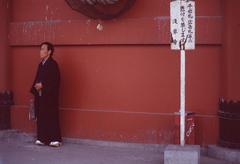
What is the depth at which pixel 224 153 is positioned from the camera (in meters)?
8.75

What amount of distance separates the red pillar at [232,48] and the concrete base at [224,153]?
92cm

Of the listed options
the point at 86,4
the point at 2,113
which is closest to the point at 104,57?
the point at 86,4

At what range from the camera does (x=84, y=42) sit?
1007cm

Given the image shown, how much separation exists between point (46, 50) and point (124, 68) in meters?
1.57

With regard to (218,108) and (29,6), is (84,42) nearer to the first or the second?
(29,6)

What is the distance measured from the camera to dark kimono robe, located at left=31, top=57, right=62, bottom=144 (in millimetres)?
9742

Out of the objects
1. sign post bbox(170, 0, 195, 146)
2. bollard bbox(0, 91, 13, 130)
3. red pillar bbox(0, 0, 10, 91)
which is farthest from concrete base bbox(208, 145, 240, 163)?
red pillar bbox(0, 0, 10, 91)

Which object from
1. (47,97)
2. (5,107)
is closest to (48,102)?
(47,97)

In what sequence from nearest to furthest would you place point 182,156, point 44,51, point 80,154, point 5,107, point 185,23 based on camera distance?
point 182,156 < point 185,23 < point 80,154 < point 44,51 < point 5,107

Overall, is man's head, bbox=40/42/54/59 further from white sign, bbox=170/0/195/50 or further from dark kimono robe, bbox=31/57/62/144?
white sign, bbox=170/0/195/50

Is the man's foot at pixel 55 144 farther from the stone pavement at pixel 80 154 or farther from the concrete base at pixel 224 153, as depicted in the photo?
the concrete base at pixel 224 153

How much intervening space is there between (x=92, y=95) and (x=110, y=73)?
0.59m

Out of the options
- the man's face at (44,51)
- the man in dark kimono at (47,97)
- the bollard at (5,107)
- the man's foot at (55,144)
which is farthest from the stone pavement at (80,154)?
the man's face at (44,51)

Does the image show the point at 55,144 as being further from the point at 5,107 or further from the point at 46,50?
the point at 46,50
